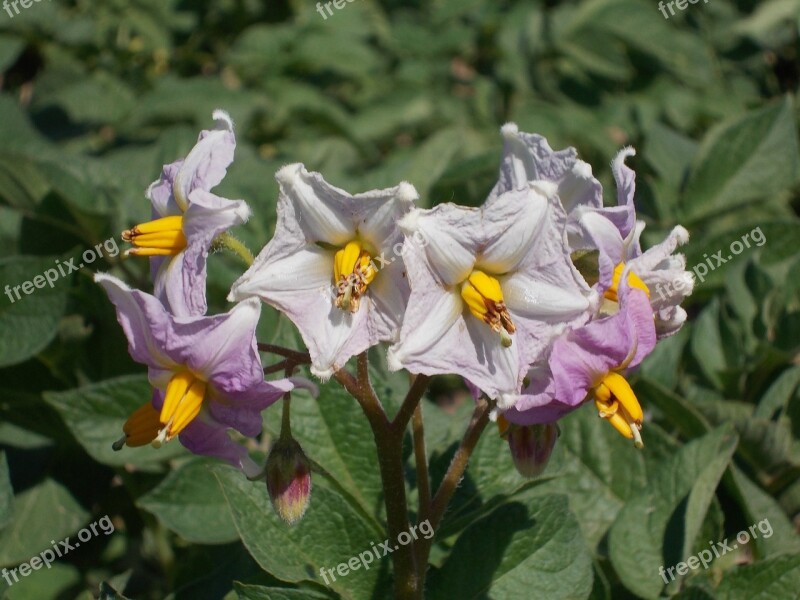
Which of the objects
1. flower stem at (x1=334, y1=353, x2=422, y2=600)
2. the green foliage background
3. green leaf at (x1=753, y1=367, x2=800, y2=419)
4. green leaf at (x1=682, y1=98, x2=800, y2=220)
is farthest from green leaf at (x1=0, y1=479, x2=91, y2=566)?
green leaf at (x1=682, y1=98, x2=800, y2=220)

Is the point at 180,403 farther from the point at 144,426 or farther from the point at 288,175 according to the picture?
the point at 288,175

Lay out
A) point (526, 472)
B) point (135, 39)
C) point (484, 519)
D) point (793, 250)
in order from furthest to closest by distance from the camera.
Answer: point (135, 39)
point (793, 250)
point (484, 519)
point (526, 472)

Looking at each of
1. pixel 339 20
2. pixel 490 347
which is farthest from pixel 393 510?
pixel 339 20

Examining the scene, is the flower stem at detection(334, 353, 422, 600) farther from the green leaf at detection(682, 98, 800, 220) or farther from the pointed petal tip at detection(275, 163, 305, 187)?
the green leaf at detection(682, 98, 800, 220)

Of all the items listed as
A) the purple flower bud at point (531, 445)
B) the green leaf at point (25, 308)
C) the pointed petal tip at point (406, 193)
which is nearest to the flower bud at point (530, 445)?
the purple flower bud at point (531, 445)

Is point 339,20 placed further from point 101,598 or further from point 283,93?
point 101,598

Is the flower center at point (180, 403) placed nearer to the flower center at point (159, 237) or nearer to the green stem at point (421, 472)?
the flower center at point (159, 237)
